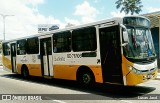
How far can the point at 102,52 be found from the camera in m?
11.9

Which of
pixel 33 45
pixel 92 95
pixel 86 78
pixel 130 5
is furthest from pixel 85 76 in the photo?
pixel 130 5

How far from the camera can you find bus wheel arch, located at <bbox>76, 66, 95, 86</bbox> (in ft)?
42.1

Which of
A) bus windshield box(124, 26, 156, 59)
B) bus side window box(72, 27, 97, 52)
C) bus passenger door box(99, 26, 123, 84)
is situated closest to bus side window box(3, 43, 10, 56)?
bus side window box(72, 27, 97, 52)

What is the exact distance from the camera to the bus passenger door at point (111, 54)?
11117 mm

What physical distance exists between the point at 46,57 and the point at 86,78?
382 cm

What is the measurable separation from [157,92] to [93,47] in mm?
3252

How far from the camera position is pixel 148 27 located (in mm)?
12375

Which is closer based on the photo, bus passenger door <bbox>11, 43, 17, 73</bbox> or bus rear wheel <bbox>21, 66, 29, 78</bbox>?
bus rear wheel <bbox>21, 66, 29, 78</bbox>

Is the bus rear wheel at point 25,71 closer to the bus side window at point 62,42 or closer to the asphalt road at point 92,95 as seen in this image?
the bus side window at point 62,42

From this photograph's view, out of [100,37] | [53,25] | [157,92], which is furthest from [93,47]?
[53,25]

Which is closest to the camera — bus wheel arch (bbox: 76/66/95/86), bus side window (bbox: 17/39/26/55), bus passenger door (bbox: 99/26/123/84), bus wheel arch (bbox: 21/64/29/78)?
bus passenger door (bbox: 99/26/123/84)

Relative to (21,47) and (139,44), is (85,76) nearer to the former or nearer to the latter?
(139,44)

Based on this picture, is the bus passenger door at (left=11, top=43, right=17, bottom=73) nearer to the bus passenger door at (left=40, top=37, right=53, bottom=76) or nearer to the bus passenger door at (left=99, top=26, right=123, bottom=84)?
the bus passenger door at (left=40, top=37, right=53, bottom=76)

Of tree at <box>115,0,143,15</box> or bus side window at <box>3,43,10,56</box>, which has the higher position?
tree at <box>115,0,143,15</box>
